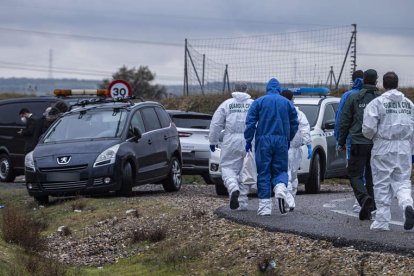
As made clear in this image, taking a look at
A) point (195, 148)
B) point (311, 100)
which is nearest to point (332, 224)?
point (311, 100)

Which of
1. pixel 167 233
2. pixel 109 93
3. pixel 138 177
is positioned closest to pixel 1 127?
pixel 109 93

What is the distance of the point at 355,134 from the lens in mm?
13055

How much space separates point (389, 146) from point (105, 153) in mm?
7051

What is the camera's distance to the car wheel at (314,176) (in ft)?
62.8

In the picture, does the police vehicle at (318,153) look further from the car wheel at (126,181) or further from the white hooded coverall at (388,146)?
the white hooded coverall at (388,146)

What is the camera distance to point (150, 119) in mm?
19875

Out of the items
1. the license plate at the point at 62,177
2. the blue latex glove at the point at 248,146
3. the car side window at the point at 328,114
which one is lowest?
the license plate at the point at 62,177

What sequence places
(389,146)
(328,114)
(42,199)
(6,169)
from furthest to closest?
(6,169)
(328,114)
(42,199)
(389,146)

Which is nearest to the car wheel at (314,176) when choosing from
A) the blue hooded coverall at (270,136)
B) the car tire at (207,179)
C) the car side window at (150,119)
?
the car side window at (150,119)

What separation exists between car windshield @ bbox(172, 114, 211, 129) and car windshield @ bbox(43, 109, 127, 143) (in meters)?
3.50

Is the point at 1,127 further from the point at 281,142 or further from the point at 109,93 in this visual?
the point at 281,142

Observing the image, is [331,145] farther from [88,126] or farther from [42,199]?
[42,199]

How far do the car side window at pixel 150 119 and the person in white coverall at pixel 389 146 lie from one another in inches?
327

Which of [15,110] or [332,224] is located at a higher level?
[15,110]
